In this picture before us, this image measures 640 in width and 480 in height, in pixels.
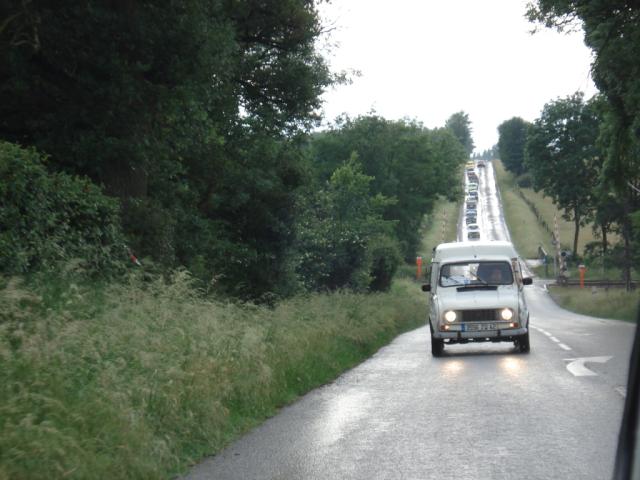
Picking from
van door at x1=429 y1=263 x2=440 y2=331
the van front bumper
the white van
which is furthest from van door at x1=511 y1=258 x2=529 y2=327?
van door at x1=429 y1=263 x2=440 y2=331

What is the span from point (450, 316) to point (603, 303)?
34693 millimetres

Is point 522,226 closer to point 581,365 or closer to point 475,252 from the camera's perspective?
point 475,252

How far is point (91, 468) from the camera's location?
6.52m

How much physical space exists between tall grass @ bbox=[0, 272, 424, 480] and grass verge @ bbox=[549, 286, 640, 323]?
2578 cm

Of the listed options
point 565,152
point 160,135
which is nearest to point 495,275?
point 160,135

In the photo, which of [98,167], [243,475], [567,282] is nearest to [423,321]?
[98,167]

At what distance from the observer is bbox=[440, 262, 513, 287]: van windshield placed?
20078 millimetres

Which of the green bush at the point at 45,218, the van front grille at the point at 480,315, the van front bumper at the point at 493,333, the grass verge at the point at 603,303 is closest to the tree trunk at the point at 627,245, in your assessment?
the grass verge at the point at 603,303

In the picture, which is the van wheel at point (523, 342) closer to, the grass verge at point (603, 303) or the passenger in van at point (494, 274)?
the passenger in van at point (494, 274)

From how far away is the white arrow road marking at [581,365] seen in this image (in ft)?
47.5

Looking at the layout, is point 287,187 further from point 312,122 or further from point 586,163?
point 586,163

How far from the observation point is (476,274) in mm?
20172

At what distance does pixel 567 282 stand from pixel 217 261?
55.9 meters

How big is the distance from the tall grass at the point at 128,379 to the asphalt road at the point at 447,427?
41 centimetres
